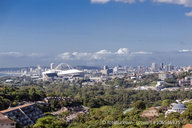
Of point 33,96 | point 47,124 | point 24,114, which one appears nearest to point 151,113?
point 47,124

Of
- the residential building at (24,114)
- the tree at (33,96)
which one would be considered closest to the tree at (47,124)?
the residential building at (24,114)

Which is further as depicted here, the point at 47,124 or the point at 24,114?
the point at 24,114

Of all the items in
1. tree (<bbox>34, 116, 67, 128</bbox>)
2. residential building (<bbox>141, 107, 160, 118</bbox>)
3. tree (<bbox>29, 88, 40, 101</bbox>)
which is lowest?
residential building (<bbox>141, 107, 160, 118</bbox>)

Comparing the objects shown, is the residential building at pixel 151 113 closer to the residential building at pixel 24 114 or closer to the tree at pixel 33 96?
the residential building at pixel 24 114

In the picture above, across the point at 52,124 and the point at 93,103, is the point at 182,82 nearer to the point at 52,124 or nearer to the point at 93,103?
the point at 93,103

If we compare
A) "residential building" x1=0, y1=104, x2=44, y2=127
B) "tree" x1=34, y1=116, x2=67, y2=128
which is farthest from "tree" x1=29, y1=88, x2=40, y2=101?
"tree" x1=34, y1=116, x2=67, y2=128

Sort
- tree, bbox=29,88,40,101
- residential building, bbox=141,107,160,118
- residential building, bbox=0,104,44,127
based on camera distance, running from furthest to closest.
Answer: tree, bbox=29,88,40,101 → residential building, bbox=141,107,160,118 → residential building, bbox=0,104,44,127

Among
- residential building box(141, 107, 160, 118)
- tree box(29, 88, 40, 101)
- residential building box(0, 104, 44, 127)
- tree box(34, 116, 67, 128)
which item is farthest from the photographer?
tree box(29, 88, 40, 101)

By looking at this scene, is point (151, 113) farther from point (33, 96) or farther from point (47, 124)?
point (33, 96)

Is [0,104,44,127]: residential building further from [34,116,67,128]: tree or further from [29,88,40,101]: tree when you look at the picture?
[29,88,40,101]: tree

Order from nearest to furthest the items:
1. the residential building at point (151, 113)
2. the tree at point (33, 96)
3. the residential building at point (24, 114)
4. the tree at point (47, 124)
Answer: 1. the tree at point (47, 124)
2. the residential building at point (24, 114)
3. the residential building at point (151, 113)
4. the tree at point (33, 96)

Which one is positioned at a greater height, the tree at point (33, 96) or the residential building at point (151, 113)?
the tree at point (33, 96)
